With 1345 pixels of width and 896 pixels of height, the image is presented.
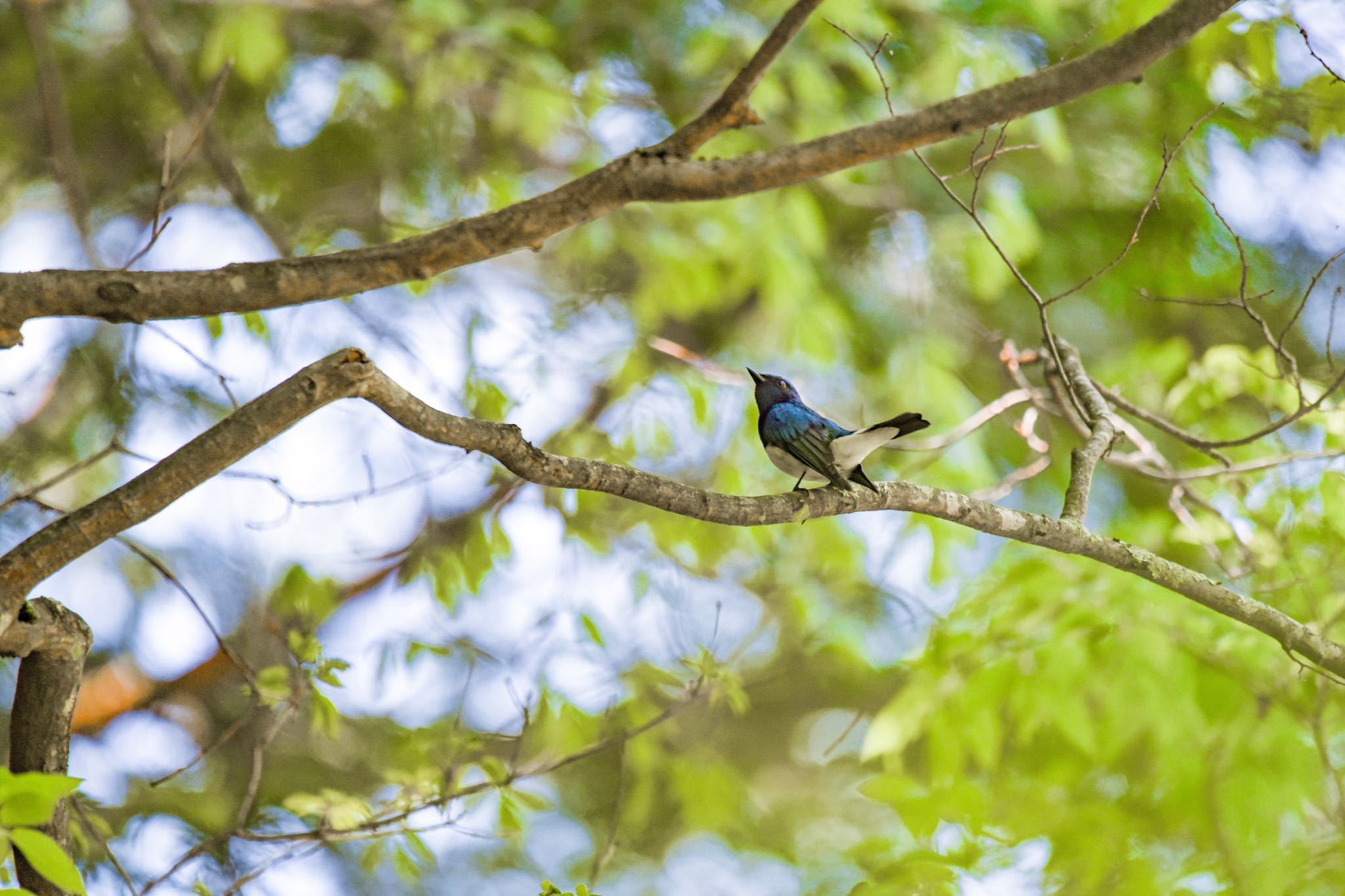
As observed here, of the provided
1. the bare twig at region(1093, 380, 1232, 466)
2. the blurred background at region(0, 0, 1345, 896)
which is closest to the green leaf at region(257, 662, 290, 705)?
the blurred background at region(0, 0, 1345, 896)

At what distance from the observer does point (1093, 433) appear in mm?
2650

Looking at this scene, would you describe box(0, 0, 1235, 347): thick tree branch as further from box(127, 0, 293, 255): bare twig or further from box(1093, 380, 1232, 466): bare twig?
box(127, 0, 293, 255): bare twig

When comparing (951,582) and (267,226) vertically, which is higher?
(267,226)

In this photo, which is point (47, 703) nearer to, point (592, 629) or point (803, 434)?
point (803, 434)

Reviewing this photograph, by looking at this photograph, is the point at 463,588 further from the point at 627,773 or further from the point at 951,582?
the point at 951,582

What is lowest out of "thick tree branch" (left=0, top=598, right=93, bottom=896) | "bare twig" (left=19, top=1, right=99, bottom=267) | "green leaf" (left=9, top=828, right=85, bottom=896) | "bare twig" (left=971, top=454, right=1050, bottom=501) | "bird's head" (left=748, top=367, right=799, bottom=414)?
"green leaf" (left=9, top=828, right=85, bottom=896)

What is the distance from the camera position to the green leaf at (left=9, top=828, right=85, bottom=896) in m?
1.14

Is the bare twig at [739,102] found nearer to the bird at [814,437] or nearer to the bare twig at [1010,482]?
the bird at [814,437]

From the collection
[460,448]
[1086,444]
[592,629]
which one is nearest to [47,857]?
[460,448]

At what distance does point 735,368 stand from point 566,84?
1.53 meters

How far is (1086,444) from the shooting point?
2.61 metres

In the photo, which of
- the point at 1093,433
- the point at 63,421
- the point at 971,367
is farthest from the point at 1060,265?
the point at 63,421

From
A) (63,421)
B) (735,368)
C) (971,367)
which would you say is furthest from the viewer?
(971,367)

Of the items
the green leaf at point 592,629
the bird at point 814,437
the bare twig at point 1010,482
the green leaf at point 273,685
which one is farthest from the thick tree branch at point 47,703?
the green leaf at point 592,629
